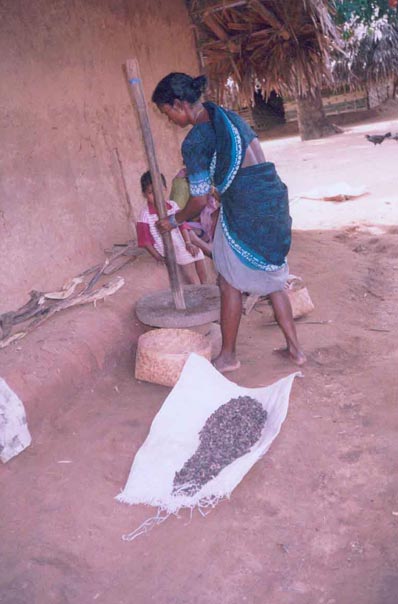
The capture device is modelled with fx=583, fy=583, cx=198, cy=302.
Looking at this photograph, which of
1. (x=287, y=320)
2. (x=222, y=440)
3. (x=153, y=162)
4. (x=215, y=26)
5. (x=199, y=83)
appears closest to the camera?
(x=222, y=440)

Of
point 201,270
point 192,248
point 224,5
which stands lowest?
point 201,270

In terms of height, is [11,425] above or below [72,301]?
below

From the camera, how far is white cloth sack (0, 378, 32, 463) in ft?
8.51

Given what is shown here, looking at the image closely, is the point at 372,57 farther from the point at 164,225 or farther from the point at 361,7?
the point at 164,225

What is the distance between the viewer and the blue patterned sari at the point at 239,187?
9.14ft

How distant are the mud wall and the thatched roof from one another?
0.99 ft

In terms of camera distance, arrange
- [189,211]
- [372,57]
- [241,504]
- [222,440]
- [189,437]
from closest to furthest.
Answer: [241,504], [222,440], [189,437], [189,211], [372,57]

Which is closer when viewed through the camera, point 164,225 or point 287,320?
point 164,225

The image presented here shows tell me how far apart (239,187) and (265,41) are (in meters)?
2.94

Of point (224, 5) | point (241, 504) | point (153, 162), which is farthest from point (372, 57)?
point (241, 504)

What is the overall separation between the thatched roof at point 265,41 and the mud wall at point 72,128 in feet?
0.99

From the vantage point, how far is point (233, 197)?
2900 mm

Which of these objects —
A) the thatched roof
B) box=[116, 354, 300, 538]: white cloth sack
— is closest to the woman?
box=[116, 354, 300, 538]: white cloth sack

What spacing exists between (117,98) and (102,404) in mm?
2541
